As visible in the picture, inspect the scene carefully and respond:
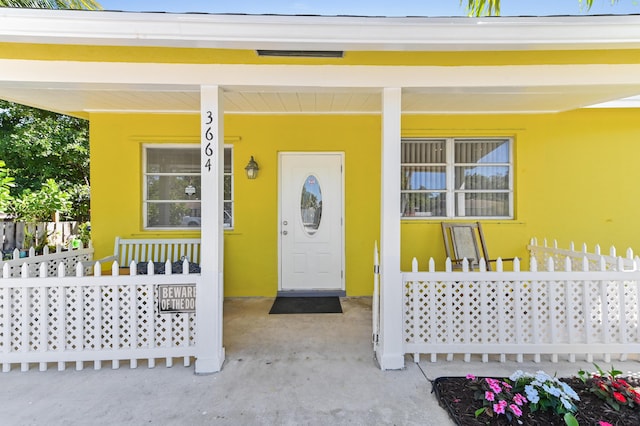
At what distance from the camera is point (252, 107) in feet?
13.8

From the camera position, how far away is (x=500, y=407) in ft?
6.57

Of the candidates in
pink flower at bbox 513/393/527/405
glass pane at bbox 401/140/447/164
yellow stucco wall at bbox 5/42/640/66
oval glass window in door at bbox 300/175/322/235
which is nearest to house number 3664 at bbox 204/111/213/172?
yellow stucco wall at bbox 5/42/640/66

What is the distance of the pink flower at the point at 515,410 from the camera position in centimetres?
195

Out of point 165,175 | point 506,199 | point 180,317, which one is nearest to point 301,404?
point 180,317

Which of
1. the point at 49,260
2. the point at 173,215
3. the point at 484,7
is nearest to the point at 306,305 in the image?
the point at 173,215

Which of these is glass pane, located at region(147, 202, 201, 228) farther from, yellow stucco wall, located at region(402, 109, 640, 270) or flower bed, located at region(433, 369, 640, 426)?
flower bed, located at region(433, 369, 640, 426)

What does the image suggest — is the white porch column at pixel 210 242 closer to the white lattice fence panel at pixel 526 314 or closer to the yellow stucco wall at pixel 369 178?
the white lattice fence panel at pixel 526 314

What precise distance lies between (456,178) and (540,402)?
3214mm

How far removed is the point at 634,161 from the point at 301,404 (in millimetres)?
5336

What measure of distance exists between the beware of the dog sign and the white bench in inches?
69.8

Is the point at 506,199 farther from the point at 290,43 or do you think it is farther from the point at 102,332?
the point at 102,332

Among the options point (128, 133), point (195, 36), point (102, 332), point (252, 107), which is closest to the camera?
point (195, 36)

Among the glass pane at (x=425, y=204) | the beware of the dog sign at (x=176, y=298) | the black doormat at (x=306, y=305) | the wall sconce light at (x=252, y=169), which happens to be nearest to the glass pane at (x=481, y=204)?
the glass pane at (x=425, y=204)

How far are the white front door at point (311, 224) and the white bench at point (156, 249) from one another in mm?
1219
